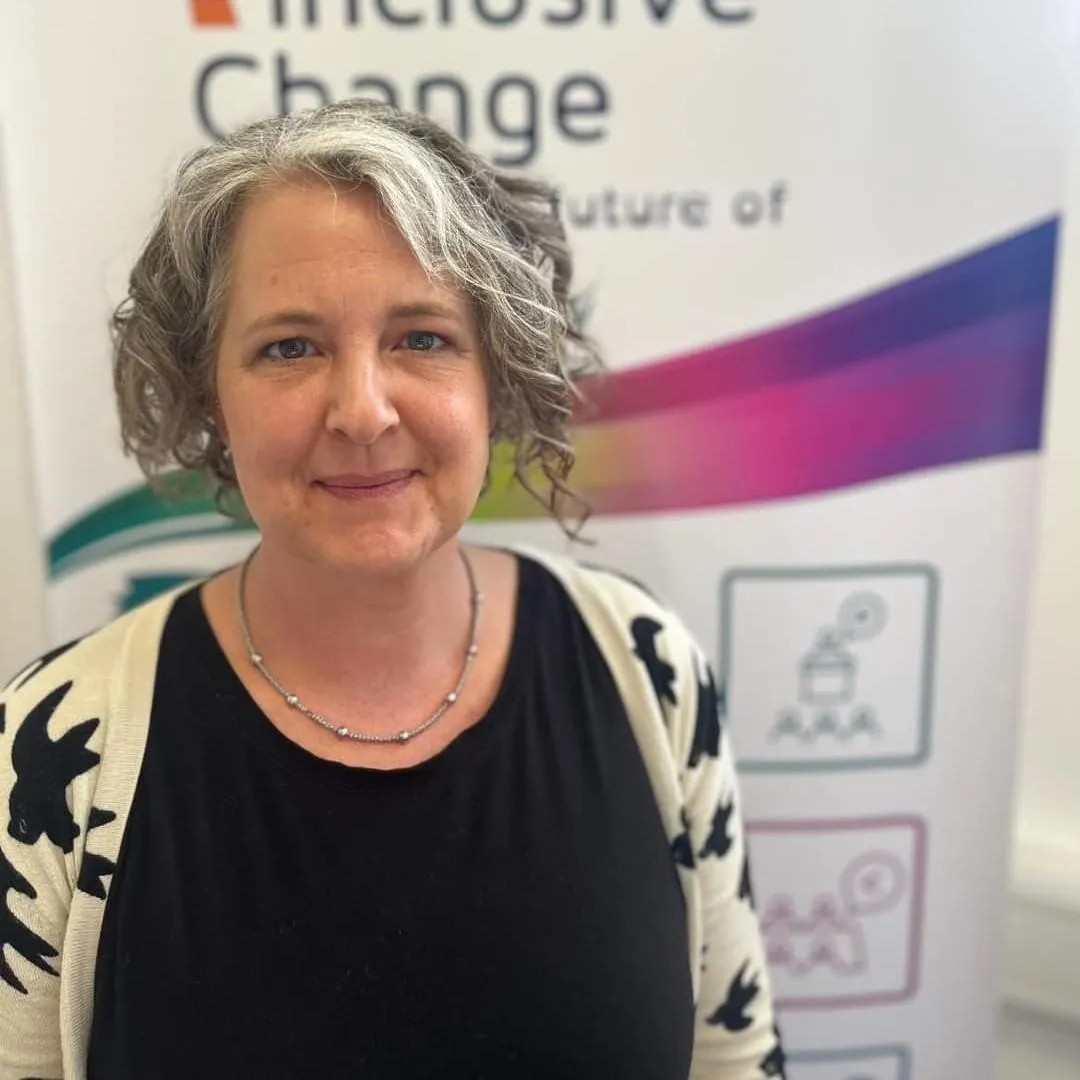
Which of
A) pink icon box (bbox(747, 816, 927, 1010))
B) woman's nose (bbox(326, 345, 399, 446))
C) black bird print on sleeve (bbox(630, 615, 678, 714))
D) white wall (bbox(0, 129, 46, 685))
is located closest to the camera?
woman's nose (bbox(326, 345, 399, 446))

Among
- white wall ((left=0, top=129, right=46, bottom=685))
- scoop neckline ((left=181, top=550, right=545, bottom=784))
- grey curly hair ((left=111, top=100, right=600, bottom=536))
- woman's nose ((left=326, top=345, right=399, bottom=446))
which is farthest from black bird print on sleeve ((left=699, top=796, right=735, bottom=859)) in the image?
white wall ((left=0, top=129, right=46, bottom=685))

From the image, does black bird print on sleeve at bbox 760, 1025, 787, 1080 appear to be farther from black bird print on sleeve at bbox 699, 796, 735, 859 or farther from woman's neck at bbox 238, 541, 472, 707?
woman's neck at bbox 238, 541, 472, 707

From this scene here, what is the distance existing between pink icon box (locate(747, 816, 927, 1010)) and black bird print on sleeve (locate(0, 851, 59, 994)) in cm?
71

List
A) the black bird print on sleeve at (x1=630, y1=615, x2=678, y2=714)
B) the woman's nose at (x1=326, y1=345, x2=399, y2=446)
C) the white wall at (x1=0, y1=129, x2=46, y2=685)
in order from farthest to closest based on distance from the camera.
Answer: the white wall at (x1=0, y1=129, x2=46, y2=685), the black bird print on sleeve at (x1=630, y1=615, x2=678, y2=714), the woman's nose at (x1=326, y1=345, x2=399, y2=446)

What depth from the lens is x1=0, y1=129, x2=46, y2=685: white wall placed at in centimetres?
108

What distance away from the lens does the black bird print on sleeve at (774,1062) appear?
100 cm

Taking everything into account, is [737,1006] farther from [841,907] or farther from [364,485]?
[364,485]

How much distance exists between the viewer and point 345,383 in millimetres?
758

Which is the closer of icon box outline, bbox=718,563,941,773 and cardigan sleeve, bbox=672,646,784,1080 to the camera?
cardigan sleeve, bbox=672,646,784,1080

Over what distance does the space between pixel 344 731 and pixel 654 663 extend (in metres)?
0.27

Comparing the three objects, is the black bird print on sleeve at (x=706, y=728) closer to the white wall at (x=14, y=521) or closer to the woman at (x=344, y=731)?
the woman at (x=344, y=731)

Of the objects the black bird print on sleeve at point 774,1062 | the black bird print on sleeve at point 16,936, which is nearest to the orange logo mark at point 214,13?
the black bird print on sleeve at point 16,936

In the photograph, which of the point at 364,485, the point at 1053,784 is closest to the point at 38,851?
the point at 364,485

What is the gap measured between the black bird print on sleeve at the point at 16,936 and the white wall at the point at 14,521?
372mm
